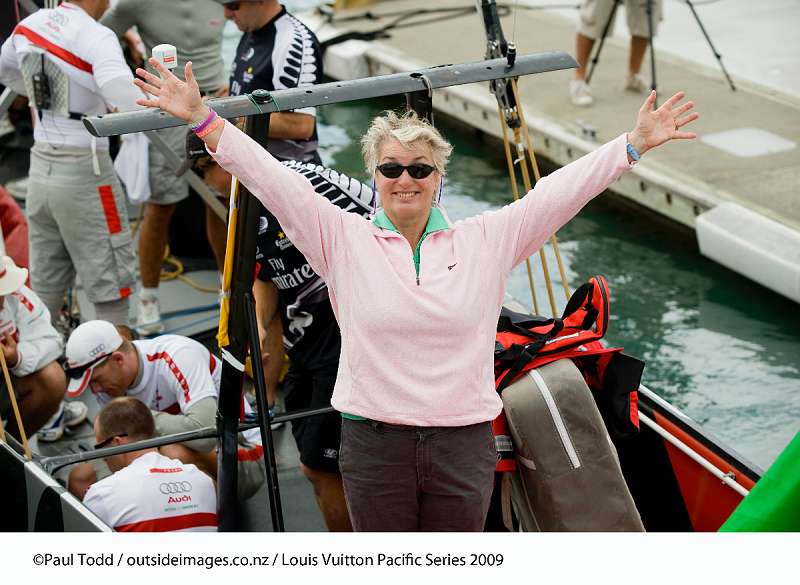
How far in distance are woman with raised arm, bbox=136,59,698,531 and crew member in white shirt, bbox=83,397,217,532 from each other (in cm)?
90

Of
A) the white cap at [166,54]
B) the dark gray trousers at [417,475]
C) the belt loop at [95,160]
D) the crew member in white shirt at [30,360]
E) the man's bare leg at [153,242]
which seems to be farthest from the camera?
the man's bare leg at [153,242]

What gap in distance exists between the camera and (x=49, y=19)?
411cm

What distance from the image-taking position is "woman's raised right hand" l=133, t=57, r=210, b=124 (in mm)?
2129

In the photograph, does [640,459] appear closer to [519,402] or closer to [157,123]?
[519,402]

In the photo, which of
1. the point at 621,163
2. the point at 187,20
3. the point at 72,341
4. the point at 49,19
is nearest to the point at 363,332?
the point at 621,163

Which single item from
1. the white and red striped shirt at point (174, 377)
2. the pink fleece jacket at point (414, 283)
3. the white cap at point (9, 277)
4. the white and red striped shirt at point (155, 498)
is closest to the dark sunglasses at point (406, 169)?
the pink fleece jacket at point (414, 283)

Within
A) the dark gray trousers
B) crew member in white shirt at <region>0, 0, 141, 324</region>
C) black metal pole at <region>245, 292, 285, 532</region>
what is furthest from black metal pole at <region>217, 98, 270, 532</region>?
crew member in white shirt at <region>0, 0, 141, 324</region>

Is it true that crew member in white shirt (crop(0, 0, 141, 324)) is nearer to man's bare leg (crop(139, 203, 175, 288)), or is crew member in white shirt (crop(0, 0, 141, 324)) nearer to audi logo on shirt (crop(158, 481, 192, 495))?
man's bare leg (crop(139, 203, 175, 288))

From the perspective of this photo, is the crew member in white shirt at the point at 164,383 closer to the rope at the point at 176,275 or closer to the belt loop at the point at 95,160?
the belt loop at the point at 95,160

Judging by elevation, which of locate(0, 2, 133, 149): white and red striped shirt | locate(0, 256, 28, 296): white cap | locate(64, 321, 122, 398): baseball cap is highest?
locate(0, 2, 133, 149): white and red striped shirt

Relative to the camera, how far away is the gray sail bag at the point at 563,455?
2.74 m

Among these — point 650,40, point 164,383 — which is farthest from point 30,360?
point 650,40

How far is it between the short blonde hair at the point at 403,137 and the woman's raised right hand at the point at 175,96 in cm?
38

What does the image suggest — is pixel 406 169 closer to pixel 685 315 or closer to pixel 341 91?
pixel 341 91
